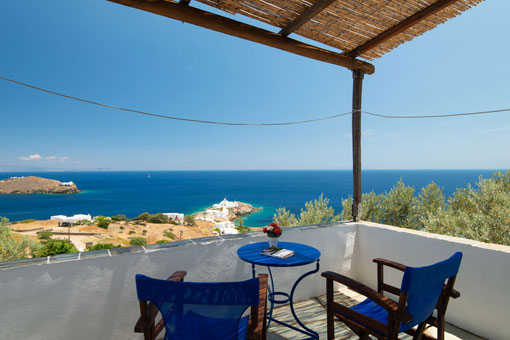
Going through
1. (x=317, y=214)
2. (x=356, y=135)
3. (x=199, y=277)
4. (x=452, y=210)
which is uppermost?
(x=356, y=135)

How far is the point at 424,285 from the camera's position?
1.17 m

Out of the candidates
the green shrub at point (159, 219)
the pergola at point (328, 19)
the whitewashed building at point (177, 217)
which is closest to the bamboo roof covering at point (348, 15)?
the pergola at point (328, 19)

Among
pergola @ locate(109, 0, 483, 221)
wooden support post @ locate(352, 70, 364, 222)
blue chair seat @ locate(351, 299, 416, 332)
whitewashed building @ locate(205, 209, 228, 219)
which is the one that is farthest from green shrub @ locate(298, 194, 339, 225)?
whitewashed building @ locate(205, 209, 228, 219)

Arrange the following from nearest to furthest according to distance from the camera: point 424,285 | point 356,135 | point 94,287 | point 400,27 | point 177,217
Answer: point 424,285 < point 94,287 < point 400,27 < point 356,135 < point 177,217

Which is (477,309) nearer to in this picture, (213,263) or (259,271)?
(259,271)

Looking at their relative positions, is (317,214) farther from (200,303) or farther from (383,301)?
(200,303)

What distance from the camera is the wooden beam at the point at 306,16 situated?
1.89 m

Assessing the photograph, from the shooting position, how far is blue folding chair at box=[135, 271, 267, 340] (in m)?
0.91

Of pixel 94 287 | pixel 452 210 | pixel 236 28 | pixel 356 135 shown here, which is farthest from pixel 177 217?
pixel 236 28

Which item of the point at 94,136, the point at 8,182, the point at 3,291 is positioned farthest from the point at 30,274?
the point at 8,182

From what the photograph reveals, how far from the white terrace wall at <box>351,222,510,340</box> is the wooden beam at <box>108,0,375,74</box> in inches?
73.6

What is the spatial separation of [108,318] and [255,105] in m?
43.7

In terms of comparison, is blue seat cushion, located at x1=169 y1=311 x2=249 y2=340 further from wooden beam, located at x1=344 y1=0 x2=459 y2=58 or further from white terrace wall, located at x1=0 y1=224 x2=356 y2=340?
wooden beam, located at x1=344 y1=0 x2=459 y2=58

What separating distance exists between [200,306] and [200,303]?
0.03 meters
